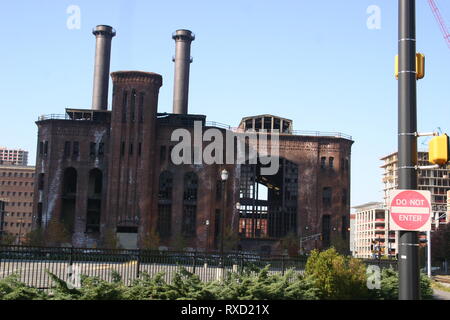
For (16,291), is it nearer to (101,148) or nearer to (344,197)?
(101,148)

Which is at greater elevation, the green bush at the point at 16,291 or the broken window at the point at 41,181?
the broken window at the point at 41,181

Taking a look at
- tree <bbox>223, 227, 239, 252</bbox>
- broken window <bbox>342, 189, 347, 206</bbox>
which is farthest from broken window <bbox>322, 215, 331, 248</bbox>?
tree <bbox>223, 227, 239, 252</bbox>

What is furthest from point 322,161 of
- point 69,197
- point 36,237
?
point 36,237

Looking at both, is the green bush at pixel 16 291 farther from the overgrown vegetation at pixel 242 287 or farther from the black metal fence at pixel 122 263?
the black metal fence at pixel 122 263

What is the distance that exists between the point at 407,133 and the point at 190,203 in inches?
2633

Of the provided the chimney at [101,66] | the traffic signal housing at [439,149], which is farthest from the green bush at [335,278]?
the chimney at [101,66]

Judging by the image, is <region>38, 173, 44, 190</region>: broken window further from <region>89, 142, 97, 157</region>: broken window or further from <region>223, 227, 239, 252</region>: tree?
<region>223, 227, 239, 252</region>: tree

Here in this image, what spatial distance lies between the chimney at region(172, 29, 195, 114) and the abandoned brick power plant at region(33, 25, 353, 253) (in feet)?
26.4

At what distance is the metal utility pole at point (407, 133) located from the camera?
26.0ft

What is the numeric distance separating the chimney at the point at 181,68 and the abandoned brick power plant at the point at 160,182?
26.4ft

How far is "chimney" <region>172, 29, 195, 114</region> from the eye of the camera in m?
86.8

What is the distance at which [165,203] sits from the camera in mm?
74125
